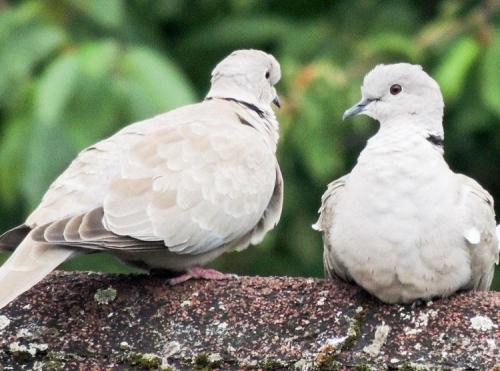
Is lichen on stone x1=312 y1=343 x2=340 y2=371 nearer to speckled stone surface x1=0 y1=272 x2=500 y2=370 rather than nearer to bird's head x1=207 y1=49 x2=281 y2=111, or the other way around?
speckled stone surface x1=0 y1=272 x2=500 y2=370

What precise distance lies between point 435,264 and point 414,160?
315 millimetres

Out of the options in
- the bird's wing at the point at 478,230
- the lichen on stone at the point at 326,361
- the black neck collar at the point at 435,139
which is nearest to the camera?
the lichen on stone at the point at 326,361

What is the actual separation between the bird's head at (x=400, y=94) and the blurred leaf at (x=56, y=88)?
3330mm

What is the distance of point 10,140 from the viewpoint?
827 centimetres

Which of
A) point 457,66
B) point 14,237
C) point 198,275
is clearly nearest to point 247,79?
point 198,275

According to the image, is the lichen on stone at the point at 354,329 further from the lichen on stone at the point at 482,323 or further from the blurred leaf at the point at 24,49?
the blurred leaf at the point at 24,49

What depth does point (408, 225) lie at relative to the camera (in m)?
3.88

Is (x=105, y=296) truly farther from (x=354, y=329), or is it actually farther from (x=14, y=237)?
(x=354, y=329)

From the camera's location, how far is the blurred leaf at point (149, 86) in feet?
25.2

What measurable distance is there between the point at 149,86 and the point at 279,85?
50.7 inches

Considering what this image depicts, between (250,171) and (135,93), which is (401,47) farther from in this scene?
(250,171)

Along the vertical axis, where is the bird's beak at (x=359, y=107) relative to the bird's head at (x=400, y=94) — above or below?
below

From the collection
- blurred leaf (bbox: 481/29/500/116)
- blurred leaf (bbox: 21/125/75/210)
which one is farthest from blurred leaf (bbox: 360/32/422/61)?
blurred leaf (bbox: 21/125/75/210)

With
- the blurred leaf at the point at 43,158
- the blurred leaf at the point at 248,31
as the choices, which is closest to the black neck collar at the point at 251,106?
the blurred leaf at the point at 43,158
